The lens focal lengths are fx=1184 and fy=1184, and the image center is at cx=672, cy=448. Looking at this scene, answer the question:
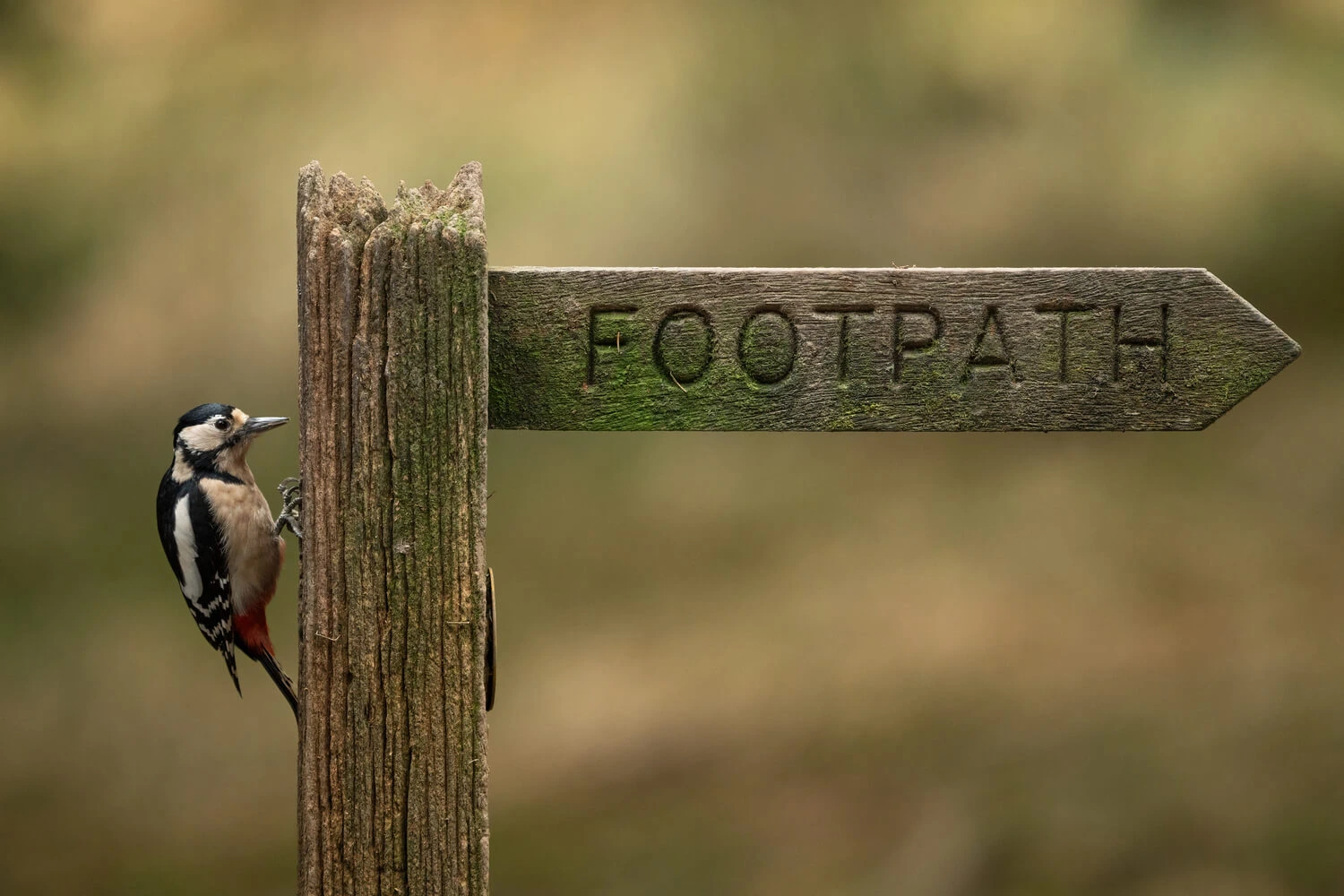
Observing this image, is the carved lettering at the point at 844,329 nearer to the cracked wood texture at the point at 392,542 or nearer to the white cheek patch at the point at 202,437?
the cracked wood texture at the point at 392,542

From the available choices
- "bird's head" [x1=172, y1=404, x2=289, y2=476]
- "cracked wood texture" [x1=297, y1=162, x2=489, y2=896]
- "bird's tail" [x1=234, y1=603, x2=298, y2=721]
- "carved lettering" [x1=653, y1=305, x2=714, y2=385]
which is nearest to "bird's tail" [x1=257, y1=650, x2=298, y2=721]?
"bird's tail" [x1=234, y1=603, x2=298, y2=721]

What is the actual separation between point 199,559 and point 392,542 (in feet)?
5.23

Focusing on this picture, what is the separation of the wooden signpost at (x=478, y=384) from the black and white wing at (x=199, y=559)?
1.46m

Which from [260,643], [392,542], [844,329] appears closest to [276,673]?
[260,643]

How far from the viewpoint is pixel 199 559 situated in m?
2.99

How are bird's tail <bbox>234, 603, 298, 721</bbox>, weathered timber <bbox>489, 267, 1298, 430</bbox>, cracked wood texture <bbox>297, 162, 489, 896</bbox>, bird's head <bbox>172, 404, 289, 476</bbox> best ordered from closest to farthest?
cracked wood texture <bbox>297, 162, 489, 896</bbox> < weathered timber <bbox>489, 267, 1298, 430</bbox> < bird's head <bbox>172, 404, 289, 476</bbox> < bird's tail <bbox>234, 603, 298, 721</bbox>

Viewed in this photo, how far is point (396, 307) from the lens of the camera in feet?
5.23

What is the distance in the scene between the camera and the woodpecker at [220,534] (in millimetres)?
2998

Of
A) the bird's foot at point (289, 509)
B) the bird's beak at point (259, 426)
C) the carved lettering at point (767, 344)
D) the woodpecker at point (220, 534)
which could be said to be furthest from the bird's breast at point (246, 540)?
the carved lettering at point (767, 344)

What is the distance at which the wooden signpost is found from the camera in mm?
1609

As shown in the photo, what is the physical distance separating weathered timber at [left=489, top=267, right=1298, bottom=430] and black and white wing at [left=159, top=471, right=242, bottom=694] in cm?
157

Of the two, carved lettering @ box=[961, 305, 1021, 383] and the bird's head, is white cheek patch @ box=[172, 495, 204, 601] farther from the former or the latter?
carved lettering @ box=[961, 305, 1021, 383]

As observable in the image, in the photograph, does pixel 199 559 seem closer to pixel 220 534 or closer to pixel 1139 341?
pixel 220 534

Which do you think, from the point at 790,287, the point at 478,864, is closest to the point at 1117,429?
the point at 790,287
